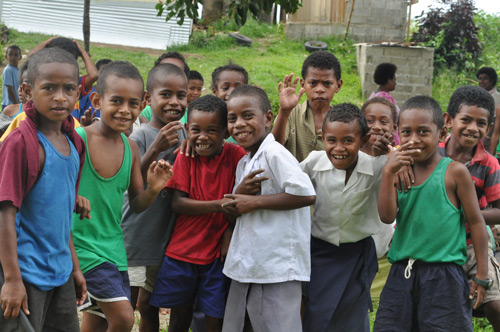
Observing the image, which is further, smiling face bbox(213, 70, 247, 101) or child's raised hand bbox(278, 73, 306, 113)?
smiling face bbox(213, 70, 247, 101)

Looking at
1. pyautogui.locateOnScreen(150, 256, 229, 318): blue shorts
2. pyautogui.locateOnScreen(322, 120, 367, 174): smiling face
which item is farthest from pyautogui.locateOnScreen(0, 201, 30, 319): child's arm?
pyautogui.locateOnScreen(322, 120, 367, 174): smiling face

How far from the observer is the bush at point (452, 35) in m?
12.9

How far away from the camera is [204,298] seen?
312 cm

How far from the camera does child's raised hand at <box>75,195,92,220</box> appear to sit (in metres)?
2.66

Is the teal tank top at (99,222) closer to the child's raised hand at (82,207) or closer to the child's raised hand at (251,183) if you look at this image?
the child's raised hand at (82,207)

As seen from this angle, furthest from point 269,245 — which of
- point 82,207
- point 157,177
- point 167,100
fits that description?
point 167,100

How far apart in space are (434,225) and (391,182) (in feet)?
1.05

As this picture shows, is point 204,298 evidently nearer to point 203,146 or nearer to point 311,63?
point 203,146

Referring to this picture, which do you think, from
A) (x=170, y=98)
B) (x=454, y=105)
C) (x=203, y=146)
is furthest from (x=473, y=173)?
(x=170, y=98)

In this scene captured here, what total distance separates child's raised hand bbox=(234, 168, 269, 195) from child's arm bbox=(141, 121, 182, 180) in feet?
1.51

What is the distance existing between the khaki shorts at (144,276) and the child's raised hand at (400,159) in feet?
4.72

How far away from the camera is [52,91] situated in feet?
8.36

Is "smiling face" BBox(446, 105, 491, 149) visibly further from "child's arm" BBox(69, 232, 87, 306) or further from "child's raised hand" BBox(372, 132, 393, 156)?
"child's arm" BBox(69, 232, 87, 306)

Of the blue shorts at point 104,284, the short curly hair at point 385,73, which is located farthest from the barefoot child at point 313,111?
the short curly hair at point 385,73
